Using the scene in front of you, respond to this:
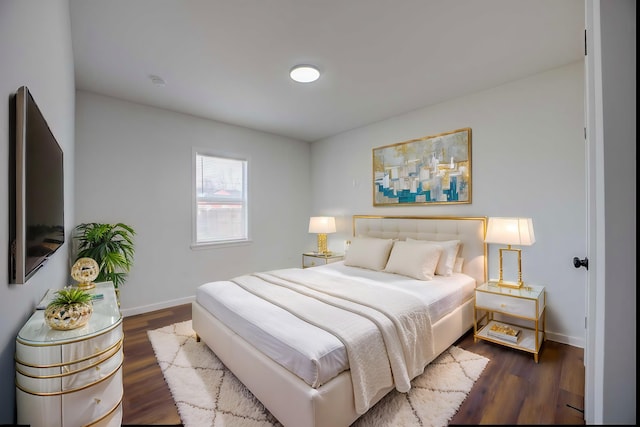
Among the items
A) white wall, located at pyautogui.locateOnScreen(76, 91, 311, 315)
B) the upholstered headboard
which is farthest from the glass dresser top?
the upholstered headboard

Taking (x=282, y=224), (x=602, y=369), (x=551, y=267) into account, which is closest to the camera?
(x=602, y=369)

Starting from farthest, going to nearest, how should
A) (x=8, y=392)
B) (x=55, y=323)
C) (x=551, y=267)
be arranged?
(x=551, y=267) → (x=55, y=323) → (x=8, y=392)

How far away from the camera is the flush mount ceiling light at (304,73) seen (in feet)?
8.14

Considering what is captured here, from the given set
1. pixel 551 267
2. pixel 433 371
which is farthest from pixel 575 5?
pixel 433 371

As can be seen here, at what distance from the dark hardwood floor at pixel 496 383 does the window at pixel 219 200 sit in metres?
1.65

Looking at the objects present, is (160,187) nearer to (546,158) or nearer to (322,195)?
(322,195)

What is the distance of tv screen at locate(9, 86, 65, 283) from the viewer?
0.87 metres

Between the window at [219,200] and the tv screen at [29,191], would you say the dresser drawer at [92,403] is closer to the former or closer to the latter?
the tv screen at [29,191]

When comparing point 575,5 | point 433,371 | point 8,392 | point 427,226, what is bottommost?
point 433,371

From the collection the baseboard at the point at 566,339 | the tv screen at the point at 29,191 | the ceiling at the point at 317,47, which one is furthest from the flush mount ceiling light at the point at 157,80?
the baseboard at the point at 566,339

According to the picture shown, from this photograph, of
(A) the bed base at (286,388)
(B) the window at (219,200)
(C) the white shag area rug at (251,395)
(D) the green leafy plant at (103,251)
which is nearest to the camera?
(A) the bed base at (286,388)

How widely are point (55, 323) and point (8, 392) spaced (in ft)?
0.75

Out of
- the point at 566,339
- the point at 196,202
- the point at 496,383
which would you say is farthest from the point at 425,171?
the point at 196,202

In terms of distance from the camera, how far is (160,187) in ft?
11.5
